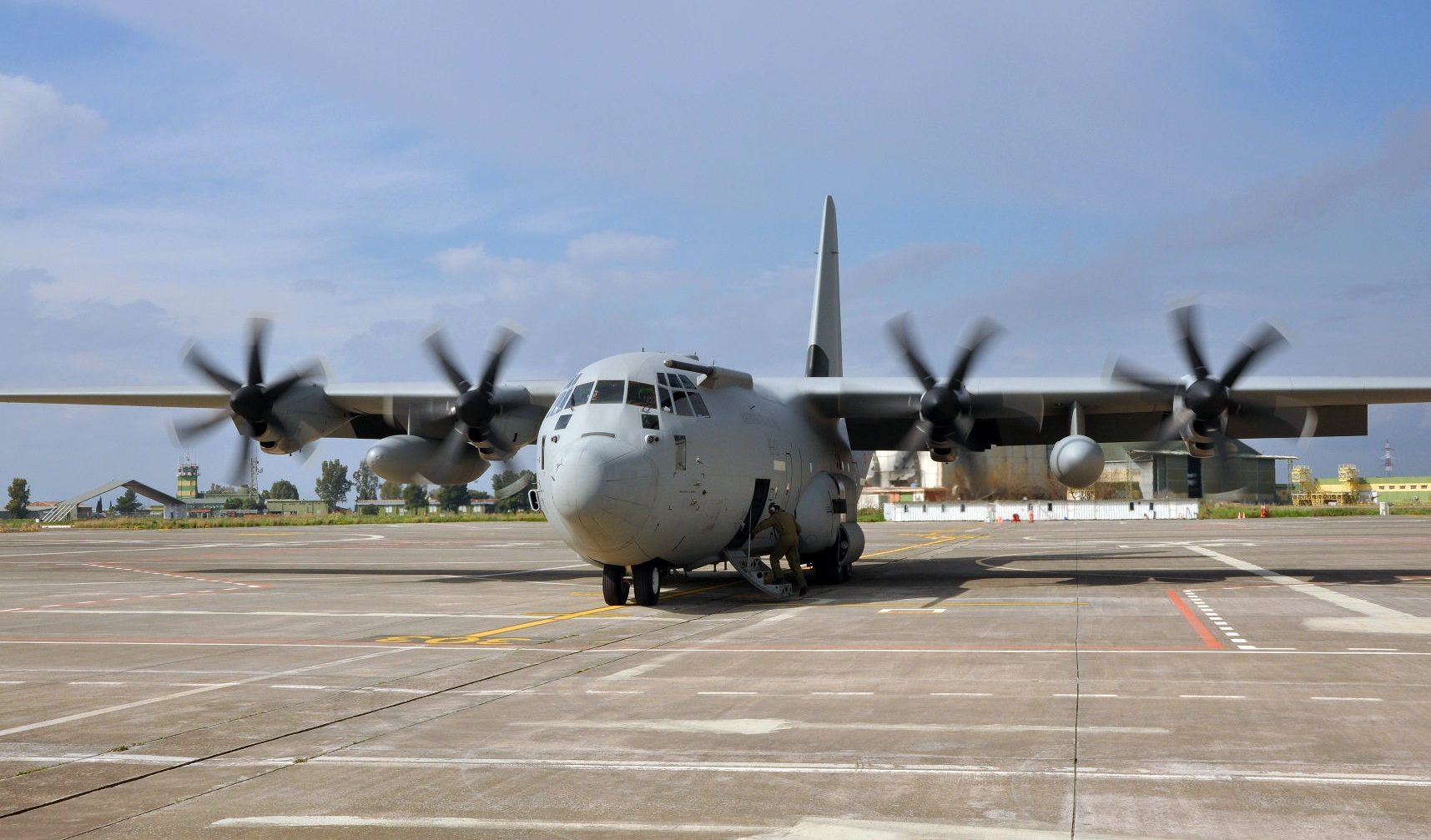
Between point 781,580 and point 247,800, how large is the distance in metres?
16.8

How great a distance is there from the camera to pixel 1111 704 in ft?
32.3

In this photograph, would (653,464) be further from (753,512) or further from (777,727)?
(777,727)

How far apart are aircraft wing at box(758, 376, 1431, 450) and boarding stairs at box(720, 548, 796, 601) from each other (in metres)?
4.29

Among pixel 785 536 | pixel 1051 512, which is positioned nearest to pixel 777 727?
pixel 785 536

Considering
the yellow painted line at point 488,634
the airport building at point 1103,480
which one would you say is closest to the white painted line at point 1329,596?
the yellow painted line at point 488,634

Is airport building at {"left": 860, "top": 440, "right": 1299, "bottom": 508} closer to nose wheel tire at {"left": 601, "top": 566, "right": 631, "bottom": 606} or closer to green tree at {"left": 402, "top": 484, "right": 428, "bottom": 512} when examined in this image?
green tree at {"left": 402, "top": 484, "right": 428, "bottom": 512}

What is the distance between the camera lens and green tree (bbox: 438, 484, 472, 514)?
15525 centimetres

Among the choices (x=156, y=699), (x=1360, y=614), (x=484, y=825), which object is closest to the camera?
(x=484, y=825)

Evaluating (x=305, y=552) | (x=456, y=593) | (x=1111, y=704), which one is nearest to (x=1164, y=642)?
(x=1111, y=704)

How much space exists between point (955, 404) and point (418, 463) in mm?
13220

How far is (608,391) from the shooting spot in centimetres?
1952

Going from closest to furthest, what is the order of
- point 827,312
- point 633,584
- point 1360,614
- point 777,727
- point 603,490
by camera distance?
point 777,727 → point 1360,614 → point 603,490 → point 633,584 → point 827,312

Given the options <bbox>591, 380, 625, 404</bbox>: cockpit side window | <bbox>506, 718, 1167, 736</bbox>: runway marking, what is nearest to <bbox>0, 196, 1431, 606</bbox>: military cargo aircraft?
<bbox>591, 380, 625, 404</bbox>: cockpit side window

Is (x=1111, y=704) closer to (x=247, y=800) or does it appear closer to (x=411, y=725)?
(x=411, y=725)
